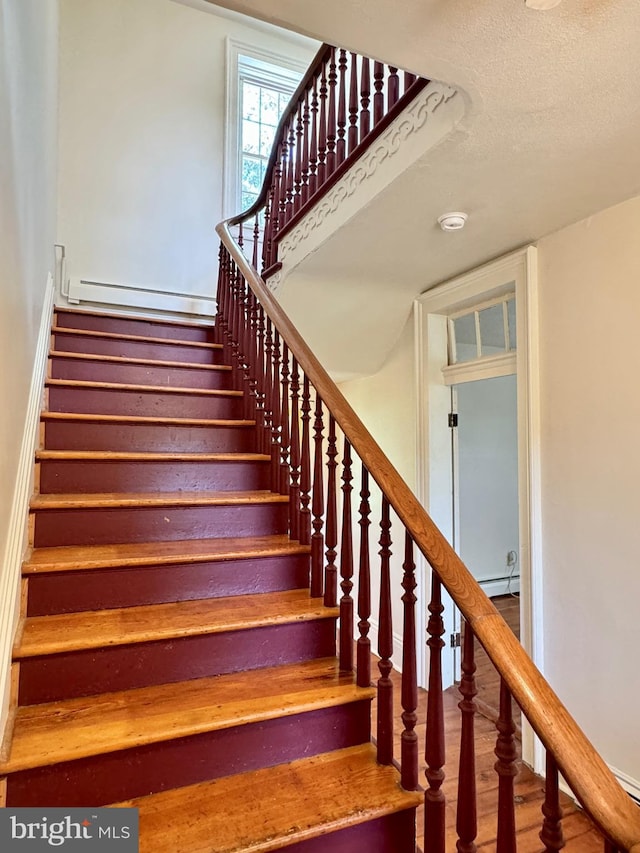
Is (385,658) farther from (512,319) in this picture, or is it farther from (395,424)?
(395,424)

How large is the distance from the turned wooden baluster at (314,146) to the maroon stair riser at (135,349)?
3.61 ft

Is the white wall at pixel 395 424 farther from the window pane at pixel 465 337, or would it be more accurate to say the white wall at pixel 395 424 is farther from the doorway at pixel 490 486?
the doorway at pixel 490 486

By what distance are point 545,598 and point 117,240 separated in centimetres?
397

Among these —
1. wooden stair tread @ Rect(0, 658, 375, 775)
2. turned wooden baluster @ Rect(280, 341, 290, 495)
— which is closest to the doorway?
turned wooden baluster @ Rect(280, 341, 290, 495)

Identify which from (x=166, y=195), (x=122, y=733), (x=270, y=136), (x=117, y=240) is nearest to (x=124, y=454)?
(x=122, y=733)

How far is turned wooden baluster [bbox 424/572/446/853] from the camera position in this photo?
1.19m

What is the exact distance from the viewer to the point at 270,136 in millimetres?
4727

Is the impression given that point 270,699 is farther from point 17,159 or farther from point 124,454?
point 17,159

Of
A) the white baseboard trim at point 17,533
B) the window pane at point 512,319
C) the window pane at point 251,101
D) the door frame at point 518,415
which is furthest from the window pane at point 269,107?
the white baseboard trim at point 17,533

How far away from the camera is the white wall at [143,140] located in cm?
389

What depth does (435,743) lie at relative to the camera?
4.03 feet

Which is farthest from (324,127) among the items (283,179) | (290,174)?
(283,179)

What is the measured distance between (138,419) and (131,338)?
31.4 inches

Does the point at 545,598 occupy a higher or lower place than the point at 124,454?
lower
